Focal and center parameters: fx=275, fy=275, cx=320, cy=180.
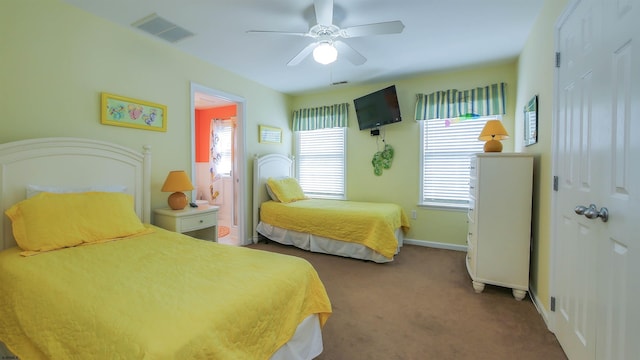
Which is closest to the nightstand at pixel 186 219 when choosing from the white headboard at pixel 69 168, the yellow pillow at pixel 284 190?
the white headboard at pixel 69 168

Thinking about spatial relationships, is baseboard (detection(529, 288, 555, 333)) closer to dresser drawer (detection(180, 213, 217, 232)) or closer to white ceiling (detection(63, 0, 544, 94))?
white ceiling (detection(63, 0, 544, 94))

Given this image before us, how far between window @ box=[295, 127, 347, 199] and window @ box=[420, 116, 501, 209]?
131 cm

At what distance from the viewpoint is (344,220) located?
11.2ft

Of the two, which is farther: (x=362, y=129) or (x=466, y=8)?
(x=362, y=129)

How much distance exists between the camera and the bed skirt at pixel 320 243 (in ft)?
10.9

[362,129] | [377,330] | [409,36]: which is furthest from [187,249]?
[362,129]

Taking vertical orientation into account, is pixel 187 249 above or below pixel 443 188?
below

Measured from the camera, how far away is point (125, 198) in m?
2.23

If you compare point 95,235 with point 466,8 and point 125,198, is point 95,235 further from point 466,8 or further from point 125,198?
point 466,8

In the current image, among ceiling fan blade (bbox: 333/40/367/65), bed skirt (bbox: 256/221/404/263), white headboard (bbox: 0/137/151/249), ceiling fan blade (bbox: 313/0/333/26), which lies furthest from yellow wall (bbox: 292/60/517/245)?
white headboard (bbox: 0/137/151/249)

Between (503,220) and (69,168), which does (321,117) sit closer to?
(503,220)

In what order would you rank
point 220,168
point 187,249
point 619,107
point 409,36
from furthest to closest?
point 220,168
point 409,36
point 187,249
point 619,107

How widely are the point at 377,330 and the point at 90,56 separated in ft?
10.5

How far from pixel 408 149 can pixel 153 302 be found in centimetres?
370
